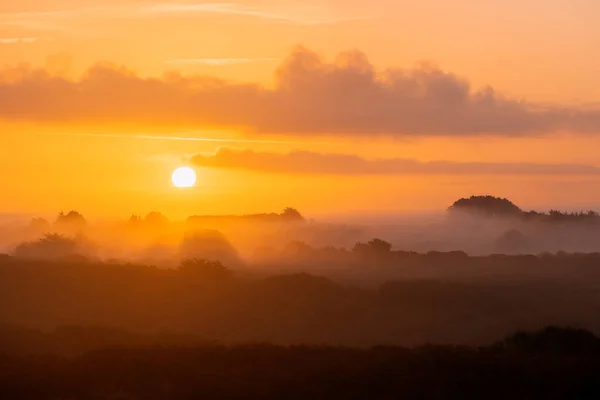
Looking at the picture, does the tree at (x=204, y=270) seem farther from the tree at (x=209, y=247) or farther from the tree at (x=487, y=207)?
the tree at (x=487, y=207)

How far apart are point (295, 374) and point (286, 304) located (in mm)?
27540

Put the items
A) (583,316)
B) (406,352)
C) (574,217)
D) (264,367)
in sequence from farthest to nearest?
(574,217) → (583,316) → (406,352) → (264,367)

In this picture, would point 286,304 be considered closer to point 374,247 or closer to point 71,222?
point 374,247

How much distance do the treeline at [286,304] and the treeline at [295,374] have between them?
11211mm

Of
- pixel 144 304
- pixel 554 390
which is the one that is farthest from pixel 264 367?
pixel 144 304

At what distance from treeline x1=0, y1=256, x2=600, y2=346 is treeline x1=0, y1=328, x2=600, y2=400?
441 inches

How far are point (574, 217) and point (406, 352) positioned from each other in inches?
4457

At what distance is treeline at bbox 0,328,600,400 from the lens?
2131 cm

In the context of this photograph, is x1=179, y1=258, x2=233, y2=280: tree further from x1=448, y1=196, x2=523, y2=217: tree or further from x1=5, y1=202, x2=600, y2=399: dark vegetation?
x1=448, y1=196, x2=523, y2=217: tree

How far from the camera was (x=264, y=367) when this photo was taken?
23.9m

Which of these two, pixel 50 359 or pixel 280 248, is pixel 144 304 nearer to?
pixel 50 359

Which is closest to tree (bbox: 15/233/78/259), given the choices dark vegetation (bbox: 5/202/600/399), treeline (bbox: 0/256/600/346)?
dark vegetation (bbox: 5/202/600/399)

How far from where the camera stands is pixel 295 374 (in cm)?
2278

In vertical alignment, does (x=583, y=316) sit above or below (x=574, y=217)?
below
